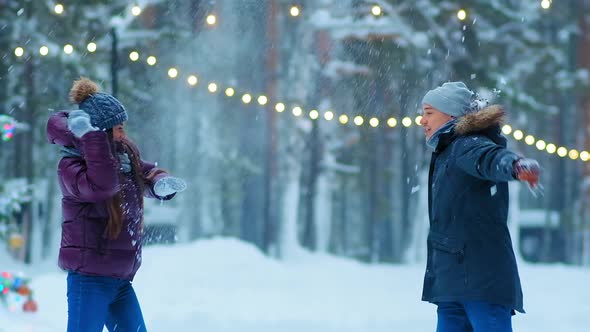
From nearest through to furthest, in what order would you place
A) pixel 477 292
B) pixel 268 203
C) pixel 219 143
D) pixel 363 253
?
pixel 477 292 < pixel 268 203 < pixel 219 143 < pixel 363 253

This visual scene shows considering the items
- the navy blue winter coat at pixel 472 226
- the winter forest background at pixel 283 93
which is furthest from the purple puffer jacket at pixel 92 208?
the winter forest background at pixel 283 93

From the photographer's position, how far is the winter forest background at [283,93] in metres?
19.0

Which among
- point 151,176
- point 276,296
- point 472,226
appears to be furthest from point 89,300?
point 276,296

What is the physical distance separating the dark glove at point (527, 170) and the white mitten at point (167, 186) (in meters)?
1.68

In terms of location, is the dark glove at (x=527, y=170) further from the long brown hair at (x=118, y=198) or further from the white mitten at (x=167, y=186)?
the long brown hair at (x=118, y=198)

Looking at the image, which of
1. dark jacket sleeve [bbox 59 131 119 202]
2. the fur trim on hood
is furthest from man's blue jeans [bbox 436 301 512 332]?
dark jacket sleeve [bbox 59 131 119 202]

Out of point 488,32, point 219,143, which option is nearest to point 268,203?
point 219,143

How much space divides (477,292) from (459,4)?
18.4 m

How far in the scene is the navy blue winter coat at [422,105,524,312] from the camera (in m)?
4.28

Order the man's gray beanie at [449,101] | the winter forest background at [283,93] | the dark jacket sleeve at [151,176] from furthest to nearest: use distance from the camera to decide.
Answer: the winter forest background at [283,93]
the dark jacket sleeve at [151,176]
the man's gray beanie at [449,101]

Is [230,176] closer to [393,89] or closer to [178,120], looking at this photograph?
[178,120]

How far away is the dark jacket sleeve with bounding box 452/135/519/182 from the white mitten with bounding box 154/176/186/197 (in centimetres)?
136

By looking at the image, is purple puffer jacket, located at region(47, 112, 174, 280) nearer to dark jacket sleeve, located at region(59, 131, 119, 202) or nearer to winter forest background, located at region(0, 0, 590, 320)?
dark jacket sleeve, located at region(59, 131, 119, 202)

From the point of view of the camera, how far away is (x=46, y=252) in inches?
786
